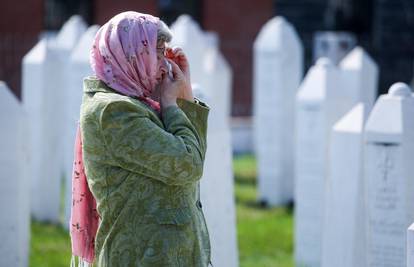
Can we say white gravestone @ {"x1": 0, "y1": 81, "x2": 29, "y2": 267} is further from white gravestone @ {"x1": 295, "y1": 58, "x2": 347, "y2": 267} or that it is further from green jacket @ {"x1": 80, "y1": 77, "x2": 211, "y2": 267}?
green jacket @ {"x1": 80, "y1": 77, "x2": 211, "y2": 267}

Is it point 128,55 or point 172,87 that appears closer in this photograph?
point 128,55

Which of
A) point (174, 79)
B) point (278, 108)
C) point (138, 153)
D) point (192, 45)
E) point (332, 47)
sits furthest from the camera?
point (332, 47)

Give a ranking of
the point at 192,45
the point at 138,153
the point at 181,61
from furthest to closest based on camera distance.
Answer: the point at 192,45
the point at 181,61
the point at 138,153

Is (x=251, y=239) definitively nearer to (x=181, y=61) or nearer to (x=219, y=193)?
(x=219, y=193)

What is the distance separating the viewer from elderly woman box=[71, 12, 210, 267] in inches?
162

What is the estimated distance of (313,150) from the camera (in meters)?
8.67

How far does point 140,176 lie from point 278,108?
7027 millimetres

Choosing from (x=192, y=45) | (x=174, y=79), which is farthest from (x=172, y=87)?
(x=192, y=45)

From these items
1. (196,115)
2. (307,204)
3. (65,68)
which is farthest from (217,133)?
(65,68)

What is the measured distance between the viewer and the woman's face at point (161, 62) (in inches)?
169

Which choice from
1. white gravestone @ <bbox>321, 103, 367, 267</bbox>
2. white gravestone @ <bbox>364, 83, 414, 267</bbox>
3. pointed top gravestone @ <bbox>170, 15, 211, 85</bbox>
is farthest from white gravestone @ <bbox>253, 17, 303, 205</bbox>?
white gravestone @ <bbox>364, 83, 414, 267</bbox>

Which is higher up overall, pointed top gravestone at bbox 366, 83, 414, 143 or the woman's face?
the woman's face

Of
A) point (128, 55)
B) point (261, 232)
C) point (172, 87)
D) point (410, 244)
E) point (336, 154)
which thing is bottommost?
point (261, 232)

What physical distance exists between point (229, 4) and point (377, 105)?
12.7 meters
